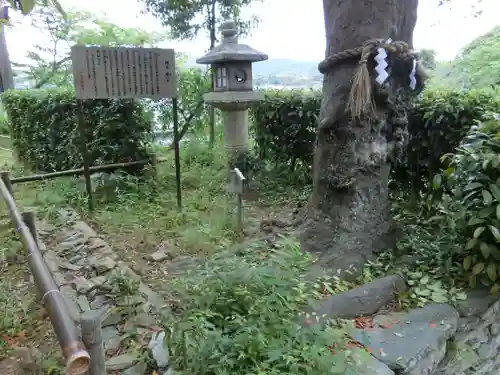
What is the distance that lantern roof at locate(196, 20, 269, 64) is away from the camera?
16.7 feet

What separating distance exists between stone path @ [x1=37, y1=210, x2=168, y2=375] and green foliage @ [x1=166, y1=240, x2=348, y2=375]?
1.03 feet

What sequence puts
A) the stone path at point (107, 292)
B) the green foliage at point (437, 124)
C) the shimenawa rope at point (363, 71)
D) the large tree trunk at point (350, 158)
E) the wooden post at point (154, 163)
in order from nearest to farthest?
the stone path at point (107, 292) → the shimenawa rope at point (363, 71) → the large tree trunk at point (350, 158) → the green foliage at point (437, 124) → the wooden post at point (154, 163)

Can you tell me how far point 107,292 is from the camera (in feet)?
9.30

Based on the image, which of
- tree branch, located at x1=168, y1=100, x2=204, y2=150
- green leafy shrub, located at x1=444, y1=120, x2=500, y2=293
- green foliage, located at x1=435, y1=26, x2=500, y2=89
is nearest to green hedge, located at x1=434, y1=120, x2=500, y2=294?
green leafy shrub, located at x1=444, y1=120, x2=500, y2=293

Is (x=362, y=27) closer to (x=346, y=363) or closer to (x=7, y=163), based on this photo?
(x=346, y=363)

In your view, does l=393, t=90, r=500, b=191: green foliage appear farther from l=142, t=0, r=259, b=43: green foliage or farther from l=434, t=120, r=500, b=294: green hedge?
l=142, t=0, r=259, b=43: green foliage

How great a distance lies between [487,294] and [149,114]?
15.7 feet

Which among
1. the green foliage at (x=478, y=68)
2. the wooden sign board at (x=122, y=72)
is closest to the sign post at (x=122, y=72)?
the wooden sign board at (x=122, y=72)

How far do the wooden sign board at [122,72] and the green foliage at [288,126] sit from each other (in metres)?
1.55

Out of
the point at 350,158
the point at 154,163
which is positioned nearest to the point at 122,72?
the point at 154,163

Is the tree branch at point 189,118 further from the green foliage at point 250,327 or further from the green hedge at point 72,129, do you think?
the green foliage at point 250,327

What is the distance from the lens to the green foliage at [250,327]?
1688mm

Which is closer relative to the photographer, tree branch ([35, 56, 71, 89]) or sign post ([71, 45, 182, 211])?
sign post ([71, 45, 182, 211])

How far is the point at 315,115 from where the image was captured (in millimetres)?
4898
